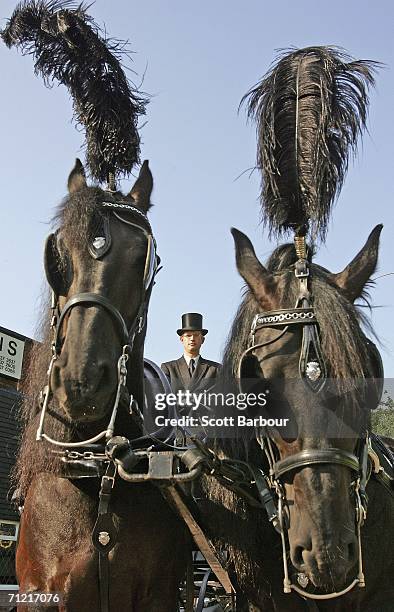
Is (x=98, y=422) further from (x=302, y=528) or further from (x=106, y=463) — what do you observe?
(x=302, y=528)

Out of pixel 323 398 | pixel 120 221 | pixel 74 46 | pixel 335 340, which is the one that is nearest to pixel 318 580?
pixel 323 398

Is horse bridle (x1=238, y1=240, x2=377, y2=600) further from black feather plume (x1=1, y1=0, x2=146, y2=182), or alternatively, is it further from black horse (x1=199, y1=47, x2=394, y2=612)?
black feather plume (x1=1, y1=0, x2=146, y2=182)

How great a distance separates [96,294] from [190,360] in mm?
3179

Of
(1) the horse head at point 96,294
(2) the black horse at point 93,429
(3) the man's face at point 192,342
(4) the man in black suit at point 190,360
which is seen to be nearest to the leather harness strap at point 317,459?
(2) the black horse at point 93,429

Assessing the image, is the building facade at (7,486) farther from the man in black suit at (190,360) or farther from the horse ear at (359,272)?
the horse ear at (359,272)

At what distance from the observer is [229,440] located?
14.1 feet

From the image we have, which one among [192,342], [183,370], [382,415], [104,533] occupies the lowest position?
[104,533]

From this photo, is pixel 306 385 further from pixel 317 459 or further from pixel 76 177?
pixel 76 177

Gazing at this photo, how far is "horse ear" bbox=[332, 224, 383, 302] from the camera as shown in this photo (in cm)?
433

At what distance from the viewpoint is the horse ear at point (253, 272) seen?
428 cm

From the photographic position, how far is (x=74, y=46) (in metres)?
5.30

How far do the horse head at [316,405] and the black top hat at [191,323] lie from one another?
299 centimetres

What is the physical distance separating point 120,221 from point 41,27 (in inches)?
68.2

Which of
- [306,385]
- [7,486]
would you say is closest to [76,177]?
[306,385]
